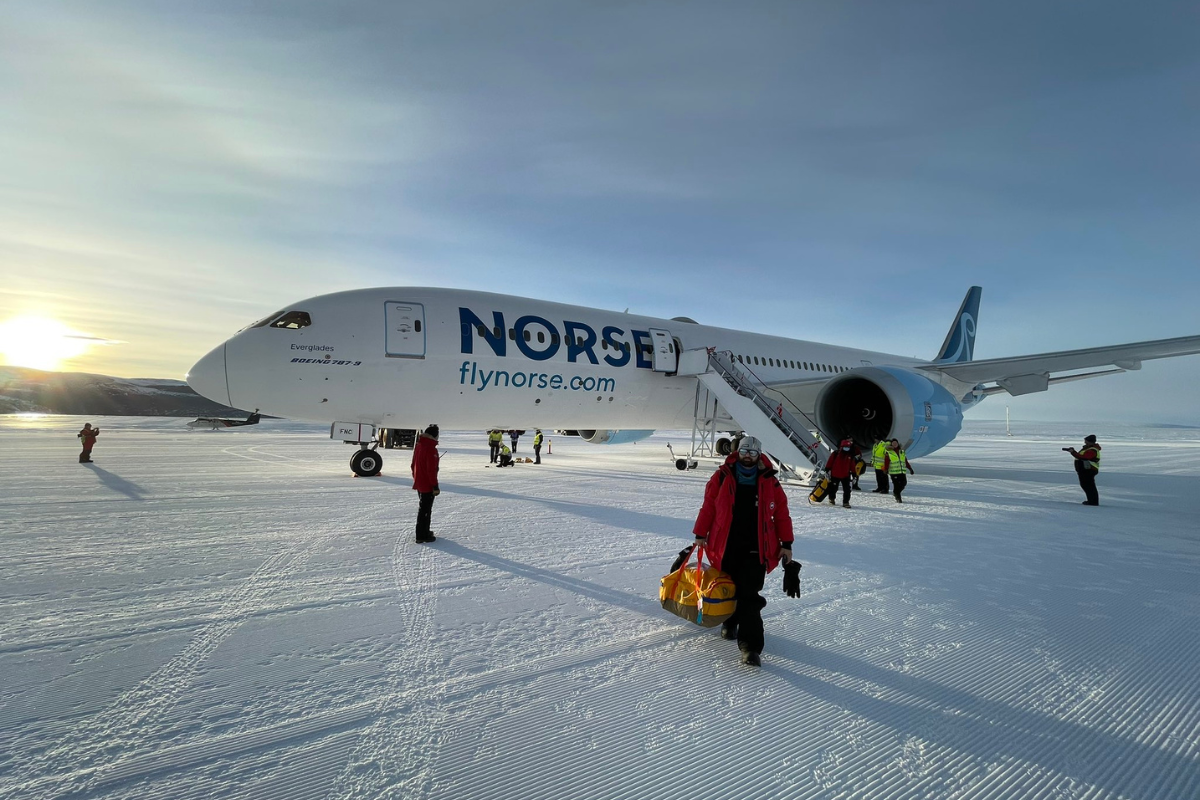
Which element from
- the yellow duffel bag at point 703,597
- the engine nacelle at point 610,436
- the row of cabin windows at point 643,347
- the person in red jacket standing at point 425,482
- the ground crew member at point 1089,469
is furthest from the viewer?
the engine nacelle at point 610,436

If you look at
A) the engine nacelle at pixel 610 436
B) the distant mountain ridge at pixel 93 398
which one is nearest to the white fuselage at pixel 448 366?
the engine nacelle at pixel 610 436

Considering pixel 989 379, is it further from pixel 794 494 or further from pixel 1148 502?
pixel 794 494

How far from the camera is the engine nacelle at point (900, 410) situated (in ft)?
37.5

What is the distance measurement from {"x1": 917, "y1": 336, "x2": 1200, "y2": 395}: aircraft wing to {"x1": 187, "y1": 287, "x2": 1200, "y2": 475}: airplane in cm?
3

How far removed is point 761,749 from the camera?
2.39 meters

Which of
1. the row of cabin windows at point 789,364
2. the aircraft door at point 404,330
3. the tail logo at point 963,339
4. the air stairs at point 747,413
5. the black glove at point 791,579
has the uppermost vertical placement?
the tail logo at point 963,339

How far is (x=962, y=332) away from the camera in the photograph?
2211 centimetres

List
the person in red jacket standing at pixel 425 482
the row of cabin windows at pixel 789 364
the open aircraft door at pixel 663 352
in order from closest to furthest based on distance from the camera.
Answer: the person in red jacket standing at pixel 425 482, the open aircraft door at pixel 663 352, the row of cabin windows at pixel 789 364

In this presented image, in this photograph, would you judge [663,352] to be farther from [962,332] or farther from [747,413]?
[962,332]

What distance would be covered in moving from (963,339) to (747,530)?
2325cm

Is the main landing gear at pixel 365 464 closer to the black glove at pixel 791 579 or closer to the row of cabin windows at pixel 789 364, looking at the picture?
the row of cabin windows at pixel 789 364

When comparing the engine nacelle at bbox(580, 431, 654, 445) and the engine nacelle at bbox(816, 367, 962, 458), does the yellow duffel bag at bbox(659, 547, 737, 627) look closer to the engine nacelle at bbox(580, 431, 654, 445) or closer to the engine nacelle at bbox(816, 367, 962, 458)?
the engine nacelle at bbox(816, 367, 962, 458)

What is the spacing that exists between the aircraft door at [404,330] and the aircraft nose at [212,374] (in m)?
2.40

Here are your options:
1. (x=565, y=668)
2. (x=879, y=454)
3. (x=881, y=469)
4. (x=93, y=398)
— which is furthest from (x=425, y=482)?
(x=93, y=398)
